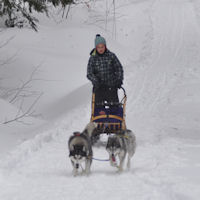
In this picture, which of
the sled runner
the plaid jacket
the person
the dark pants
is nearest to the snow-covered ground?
the sled runner

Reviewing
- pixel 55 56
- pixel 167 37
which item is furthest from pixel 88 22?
pixel 55 56

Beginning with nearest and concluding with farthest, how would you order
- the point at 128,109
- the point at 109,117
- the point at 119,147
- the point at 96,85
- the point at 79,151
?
the point at 79,151, the point at 119,147, the point at 109,117, the point at 96,85, the point at 128,109

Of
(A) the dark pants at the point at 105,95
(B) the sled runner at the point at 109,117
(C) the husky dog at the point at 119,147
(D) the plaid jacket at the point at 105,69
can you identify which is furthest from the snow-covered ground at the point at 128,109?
(D) the plaid jacket at the point at 105,69

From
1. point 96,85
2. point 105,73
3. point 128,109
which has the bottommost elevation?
point 128,109

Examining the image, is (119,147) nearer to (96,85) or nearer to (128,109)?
(96,85)

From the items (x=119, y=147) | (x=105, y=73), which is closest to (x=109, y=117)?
(x=105, y=73)

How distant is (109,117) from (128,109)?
406 cm

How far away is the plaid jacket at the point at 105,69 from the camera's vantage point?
6.85 m

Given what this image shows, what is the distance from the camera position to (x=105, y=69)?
6.90m

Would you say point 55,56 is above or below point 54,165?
above

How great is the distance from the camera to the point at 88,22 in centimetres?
2203

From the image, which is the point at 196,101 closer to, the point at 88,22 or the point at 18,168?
the point at 18,168

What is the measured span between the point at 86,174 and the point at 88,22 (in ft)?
Answer: 57.9

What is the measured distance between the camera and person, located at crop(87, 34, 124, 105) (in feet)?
22.4
